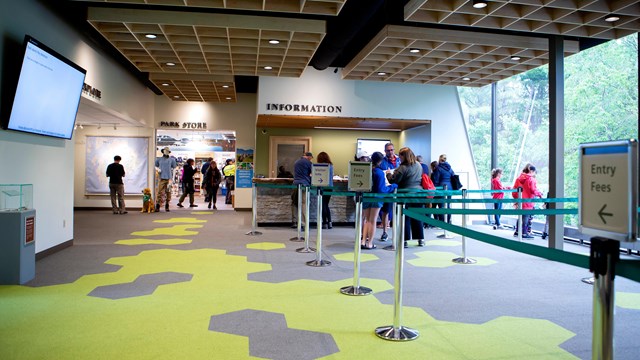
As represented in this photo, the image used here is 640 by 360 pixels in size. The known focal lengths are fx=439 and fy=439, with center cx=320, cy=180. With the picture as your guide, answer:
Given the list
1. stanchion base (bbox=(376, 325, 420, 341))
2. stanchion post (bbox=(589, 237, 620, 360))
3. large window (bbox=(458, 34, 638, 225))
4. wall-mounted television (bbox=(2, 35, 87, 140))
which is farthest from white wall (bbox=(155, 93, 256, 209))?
stanchion post (bbox=(589, 237, 620, 360))

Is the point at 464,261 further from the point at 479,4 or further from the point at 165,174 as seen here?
the point at 165,174

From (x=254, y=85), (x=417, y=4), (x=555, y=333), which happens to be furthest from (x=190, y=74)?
(x=555, y=333)

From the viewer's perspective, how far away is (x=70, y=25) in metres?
6.58

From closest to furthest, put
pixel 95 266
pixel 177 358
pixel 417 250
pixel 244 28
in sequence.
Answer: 1. pixel 177 358
2. pixel 95 266
3. pixel 244 28
4. pixel 417 250

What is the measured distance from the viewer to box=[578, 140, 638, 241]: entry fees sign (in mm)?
1525

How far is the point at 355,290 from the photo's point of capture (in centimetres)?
418

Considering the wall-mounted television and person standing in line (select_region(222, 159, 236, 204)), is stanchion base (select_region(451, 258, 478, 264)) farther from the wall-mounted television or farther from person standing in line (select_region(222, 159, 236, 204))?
person standing in line (select_region(222, 159, 236, 204))

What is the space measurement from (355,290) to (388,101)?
272 inches

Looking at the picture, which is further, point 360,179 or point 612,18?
point 612,18

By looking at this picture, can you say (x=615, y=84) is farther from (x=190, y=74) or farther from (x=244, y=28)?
(x=190, y=74)

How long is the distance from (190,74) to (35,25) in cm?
416

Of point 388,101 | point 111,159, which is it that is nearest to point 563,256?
point 388,101

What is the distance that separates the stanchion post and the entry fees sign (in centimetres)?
9

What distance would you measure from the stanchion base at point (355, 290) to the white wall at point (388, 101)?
20.7 feet
